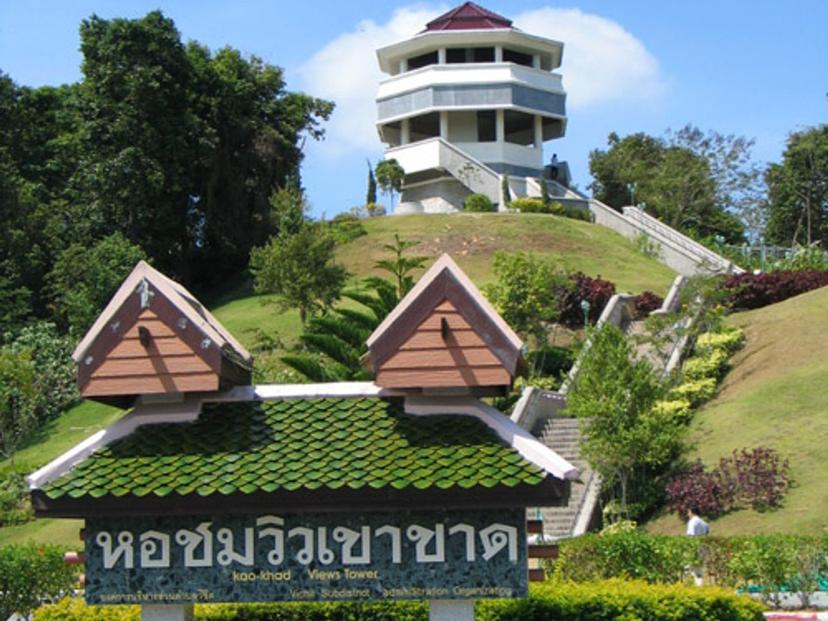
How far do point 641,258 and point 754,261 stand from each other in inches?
167

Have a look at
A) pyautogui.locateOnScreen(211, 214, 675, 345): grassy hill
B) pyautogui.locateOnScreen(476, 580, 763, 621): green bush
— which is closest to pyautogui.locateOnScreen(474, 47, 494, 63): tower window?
pyautogui.locateOnScreen(211, 214, 675, 345): grassy hill

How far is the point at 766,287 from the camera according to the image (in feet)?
129

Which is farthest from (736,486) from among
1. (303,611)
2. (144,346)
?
(144,346)

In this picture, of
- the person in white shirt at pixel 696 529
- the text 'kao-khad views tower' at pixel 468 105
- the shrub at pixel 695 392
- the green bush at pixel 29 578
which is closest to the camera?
the green bush at pixel 29 578

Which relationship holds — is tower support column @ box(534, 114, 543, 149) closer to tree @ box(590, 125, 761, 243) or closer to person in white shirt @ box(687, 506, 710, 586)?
tree @ box(590, 125, 761, 243)

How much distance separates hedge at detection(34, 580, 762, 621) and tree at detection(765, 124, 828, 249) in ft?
171

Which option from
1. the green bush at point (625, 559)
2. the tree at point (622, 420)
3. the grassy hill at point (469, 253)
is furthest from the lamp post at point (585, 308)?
the green bush at point (625, 559)

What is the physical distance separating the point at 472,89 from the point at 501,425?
170ft

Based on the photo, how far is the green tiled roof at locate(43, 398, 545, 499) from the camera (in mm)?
11086

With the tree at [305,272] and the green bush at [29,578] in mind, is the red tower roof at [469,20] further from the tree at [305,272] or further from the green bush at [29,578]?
the green bush at [29,578]

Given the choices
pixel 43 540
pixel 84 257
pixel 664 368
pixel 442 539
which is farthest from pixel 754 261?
pixel 442 539

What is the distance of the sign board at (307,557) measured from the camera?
11180 mm

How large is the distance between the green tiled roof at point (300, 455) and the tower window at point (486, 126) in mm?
54496

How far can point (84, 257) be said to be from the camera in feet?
155
